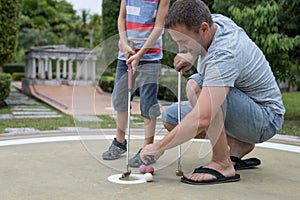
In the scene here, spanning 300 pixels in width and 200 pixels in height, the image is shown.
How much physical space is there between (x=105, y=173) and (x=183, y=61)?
0.76 m

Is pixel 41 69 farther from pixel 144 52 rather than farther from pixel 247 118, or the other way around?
pixel 247 118

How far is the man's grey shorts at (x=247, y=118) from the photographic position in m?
2.31

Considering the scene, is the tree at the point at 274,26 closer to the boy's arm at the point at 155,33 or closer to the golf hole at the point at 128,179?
the boy's arm at the point at 155,33

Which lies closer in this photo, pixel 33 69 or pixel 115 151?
pixel 115 151

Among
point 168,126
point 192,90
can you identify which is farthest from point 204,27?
point 168,126

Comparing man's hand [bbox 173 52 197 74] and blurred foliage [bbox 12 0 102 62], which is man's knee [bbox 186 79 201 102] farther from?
blurred foliage [bbox 12 0 102 62]

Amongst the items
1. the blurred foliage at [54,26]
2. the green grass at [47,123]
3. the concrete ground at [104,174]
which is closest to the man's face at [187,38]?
the concrete ground at [104,174]

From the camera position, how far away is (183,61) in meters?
2.47

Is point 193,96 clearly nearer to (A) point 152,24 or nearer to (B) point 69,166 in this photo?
(A) point 152,24

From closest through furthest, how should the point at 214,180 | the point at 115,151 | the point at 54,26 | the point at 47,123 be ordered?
the point at 214,180 < the point at 115,151 < the point at 47,123 < the point at 54,26

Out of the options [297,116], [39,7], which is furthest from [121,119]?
[39,7]

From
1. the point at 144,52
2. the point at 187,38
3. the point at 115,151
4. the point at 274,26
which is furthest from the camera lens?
the point at 274,26

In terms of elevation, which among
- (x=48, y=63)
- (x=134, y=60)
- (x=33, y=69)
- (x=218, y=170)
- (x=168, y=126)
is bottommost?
(x=33, y=69)

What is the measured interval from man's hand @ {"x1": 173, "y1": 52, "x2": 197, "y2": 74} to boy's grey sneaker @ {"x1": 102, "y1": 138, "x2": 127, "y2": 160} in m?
0.68
